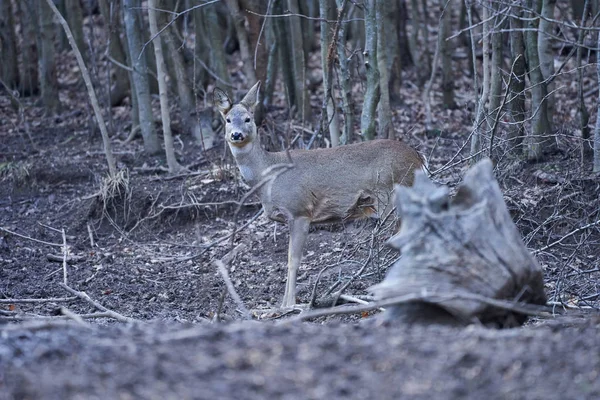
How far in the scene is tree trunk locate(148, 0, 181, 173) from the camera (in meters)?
10.6

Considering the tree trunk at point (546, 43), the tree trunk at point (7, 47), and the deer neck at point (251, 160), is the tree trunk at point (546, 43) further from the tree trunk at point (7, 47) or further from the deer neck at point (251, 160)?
the tree trunk at point (7, 47)

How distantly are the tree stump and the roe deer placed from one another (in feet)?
11.9

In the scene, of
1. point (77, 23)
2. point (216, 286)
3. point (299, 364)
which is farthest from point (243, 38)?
point (299, 364)

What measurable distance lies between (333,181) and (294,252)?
2.65 feet

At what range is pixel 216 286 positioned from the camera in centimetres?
827

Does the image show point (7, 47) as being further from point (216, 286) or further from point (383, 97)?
point (216, 286)

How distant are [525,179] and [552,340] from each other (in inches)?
218

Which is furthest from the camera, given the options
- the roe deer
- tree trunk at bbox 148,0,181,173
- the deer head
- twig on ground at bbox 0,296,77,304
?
tree trunk at bbox 148,0,181,173

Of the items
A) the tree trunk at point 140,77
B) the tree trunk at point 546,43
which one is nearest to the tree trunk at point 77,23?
the tree trunk at point 140,77

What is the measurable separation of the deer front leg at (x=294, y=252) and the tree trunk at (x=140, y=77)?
443 cm

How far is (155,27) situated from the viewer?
10.6m

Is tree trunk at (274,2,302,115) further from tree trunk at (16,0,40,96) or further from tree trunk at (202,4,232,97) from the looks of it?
tree trunk at (16,0,40,96)

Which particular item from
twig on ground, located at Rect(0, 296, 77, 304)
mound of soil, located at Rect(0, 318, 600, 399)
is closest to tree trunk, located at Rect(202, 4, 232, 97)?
twig on ground, located at Rect(0, 296, 77, 304)

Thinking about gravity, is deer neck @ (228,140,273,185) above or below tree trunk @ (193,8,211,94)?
below
